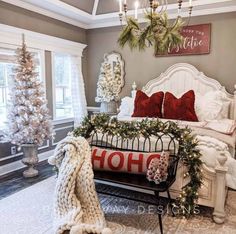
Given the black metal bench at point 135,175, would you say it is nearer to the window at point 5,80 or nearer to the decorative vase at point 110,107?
the window at point 5,80

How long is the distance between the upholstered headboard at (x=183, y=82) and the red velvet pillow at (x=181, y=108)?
538 millimetres

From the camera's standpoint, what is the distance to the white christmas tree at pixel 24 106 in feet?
12.6

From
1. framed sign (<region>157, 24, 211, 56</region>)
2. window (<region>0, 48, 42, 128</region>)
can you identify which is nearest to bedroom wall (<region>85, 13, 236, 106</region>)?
framed sign (<region>157, 24, 211, 56</region>)

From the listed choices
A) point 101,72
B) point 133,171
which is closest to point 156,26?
point 133,171

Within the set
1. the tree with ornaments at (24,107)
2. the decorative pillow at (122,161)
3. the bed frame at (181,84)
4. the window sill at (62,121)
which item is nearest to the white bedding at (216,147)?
the bed frame at (181,84)

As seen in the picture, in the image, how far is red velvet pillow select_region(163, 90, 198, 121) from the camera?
4.07 metres

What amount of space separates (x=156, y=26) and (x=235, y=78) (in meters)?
2.48

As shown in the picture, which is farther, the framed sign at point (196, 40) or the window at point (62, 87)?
the window at point (62, 87)

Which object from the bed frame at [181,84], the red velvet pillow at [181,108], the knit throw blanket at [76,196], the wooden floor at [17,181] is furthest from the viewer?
the red velvet pillow at [181,108]

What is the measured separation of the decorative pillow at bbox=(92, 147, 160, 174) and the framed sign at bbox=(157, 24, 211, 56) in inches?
113

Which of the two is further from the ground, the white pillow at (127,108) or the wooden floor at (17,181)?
the white pillow at (127,108)

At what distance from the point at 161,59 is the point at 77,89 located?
190cm

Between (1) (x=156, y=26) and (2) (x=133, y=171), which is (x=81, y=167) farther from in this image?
(1) (x=156, y=26)

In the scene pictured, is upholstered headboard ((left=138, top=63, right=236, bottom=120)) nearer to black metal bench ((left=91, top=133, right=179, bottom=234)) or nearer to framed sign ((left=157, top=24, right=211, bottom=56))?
framed sign ((left=157, top=24, right=211, bottom=56))
